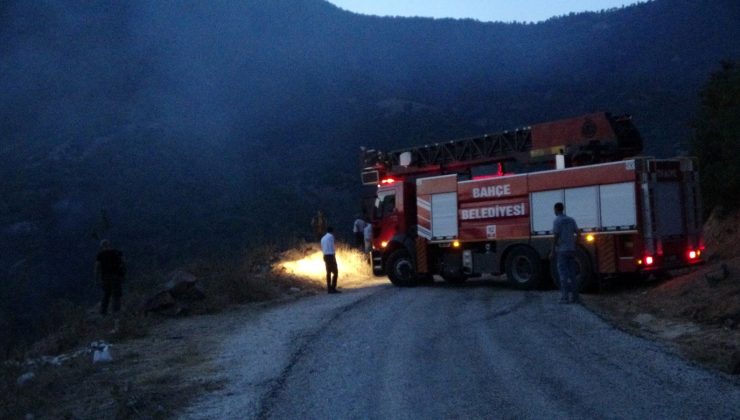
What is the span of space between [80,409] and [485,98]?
59.2 meters

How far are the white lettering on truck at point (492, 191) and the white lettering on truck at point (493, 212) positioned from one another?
299mm

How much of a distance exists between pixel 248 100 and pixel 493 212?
48610 mm

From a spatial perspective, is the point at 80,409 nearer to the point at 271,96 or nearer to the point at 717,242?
the point at 717,242

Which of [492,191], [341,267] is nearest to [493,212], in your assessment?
[492,191]

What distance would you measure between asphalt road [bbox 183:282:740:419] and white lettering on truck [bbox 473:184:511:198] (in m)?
4.43

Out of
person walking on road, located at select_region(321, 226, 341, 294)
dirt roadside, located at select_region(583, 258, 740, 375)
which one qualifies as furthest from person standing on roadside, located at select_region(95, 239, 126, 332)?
dirt roadside, located at select_region(583, 258, 740, 375)

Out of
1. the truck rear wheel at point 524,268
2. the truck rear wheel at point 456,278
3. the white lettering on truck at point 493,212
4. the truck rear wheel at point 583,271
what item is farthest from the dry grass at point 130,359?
the truck rear wheel at point 583,271

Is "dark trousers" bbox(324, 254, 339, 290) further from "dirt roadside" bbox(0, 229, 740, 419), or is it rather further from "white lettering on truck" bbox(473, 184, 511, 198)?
"white lettering on truck" bbox(473, 184, 511, 198)

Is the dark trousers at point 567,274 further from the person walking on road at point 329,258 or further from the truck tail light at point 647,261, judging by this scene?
the person walking on road at point 329,258

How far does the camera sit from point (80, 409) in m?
8.75

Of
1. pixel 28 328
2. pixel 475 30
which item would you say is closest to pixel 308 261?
pixel 28 328

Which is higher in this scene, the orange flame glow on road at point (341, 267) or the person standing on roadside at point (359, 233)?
the person standing on roadside at point (359, 233)

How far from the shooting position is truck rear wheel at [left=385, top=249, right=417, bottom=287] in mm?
20531

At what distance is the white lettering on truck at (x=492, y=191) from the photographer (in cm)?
1825
